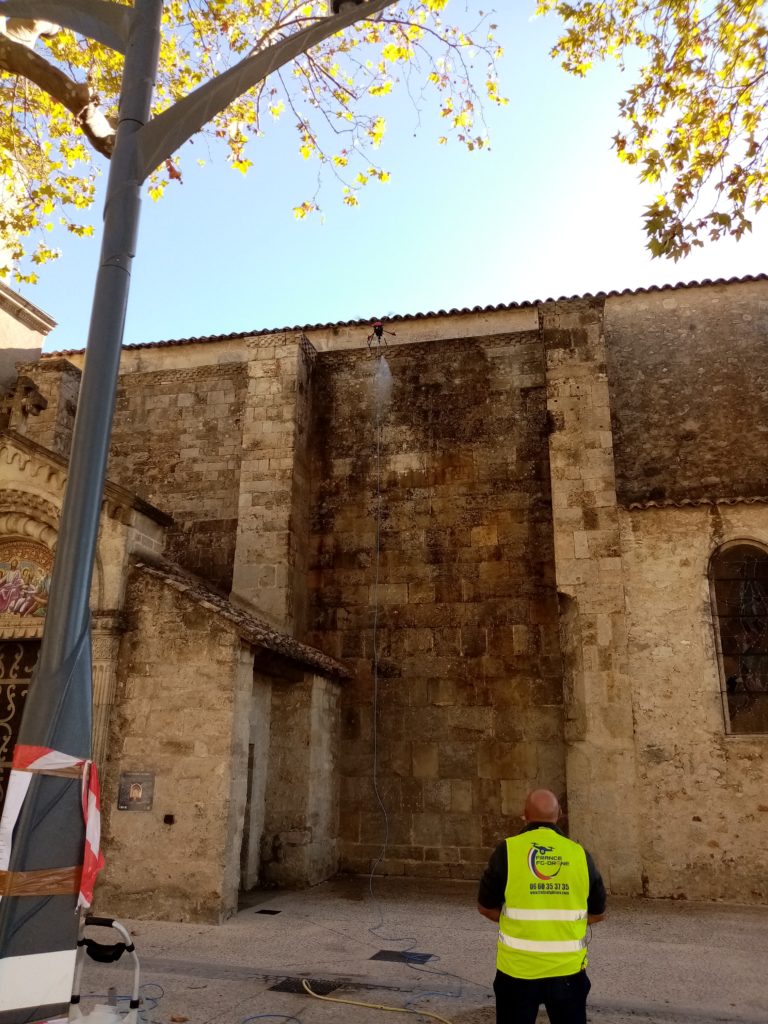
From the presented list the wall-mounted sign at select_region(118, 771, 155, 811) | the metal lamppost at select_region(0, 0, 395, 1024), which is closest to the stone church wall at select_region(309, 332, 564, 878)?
the wall-mounted sign at select_region(118, 771, 155, 811)

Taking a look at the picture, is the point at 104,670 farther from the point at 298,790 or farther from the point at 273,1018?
the point at 273,1018

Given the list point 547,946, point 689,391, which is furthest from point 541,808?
point 689,391

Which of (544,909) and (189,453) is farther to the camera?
(189,453)

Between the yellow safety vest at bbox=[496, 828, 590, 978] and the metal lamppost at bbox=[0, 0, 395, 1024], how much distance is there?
1822mm

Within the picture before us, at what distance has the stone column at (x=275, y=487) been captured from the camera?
11.1 m

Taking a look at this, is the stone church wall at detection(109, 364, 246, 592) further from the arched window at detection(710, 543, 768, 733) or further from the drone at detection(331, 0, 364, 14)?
the drone at detection(331, 0, 364, 14)

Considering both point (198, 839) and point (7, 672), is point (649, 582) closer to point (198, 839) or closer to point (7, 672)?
point (198, 839)

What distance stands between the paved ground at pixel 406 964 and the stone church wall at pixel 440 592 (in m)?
1.89

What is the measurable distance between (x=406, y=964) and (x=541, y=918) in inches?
124

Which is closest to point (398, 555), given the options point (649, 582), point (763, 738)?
point (649, 582)

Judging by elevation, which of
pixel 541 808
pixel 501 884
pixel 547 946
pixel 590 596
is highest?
pixel 590 596

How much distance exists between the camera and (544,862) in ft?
11.4

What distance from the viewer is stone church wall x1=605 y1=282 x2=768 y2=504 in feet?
38.0

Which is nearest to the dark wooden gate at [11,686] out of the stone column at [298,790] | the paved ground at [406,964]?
the paved ground at [406,964]
